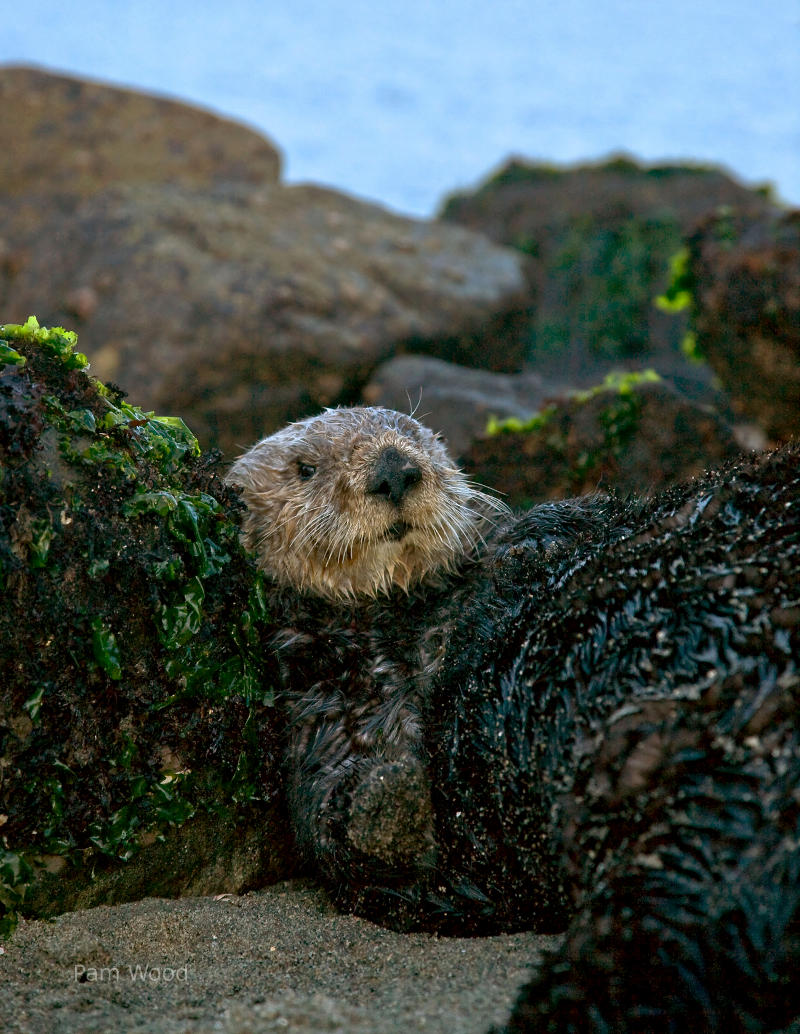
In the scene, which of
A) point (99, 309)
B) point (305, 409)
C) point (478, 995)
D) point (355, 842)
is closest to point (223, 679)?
point (355, 842)

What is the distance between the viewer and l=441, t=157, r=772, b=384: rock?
11469 mm

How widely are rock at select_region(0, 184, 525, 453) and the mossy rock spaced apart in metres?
5.32

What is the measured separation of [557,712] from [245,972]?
1.04 metres

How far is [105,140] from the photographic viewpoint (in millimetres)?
11539

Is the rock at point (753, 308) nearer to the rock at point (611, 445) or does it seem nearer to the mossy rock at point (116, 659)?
the rock at point (611, 445)

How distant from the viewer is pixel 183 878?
2756mm

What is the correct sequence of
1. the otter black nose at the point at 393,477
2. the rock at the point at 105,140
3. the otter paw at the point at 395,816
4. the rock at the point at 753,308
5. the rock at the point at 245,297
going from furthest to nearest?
the rock at the point at 105,140
the rock at the point at 245,297
the rock at the point at 753,308
the otter black nose at the point at 393,477
the otter paw at the point at 395,816

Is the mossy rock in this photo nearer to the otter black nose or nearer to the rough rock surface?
the otter black nose

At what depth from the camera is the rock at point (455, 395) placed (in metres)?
6.09

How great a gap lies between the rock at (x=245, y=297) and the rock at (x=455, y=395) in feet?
2.60

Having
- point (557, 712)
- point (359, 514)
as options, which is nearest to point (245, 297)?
point (359, 514)

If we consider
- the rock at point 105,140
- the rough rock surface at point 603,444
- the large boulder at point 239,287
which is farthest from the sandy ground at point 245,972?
the rock at point 105,140

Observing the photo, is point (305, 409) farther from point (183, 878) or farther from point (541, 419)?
point (183, 878)

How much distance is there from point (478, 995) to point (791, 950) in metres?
0.69
